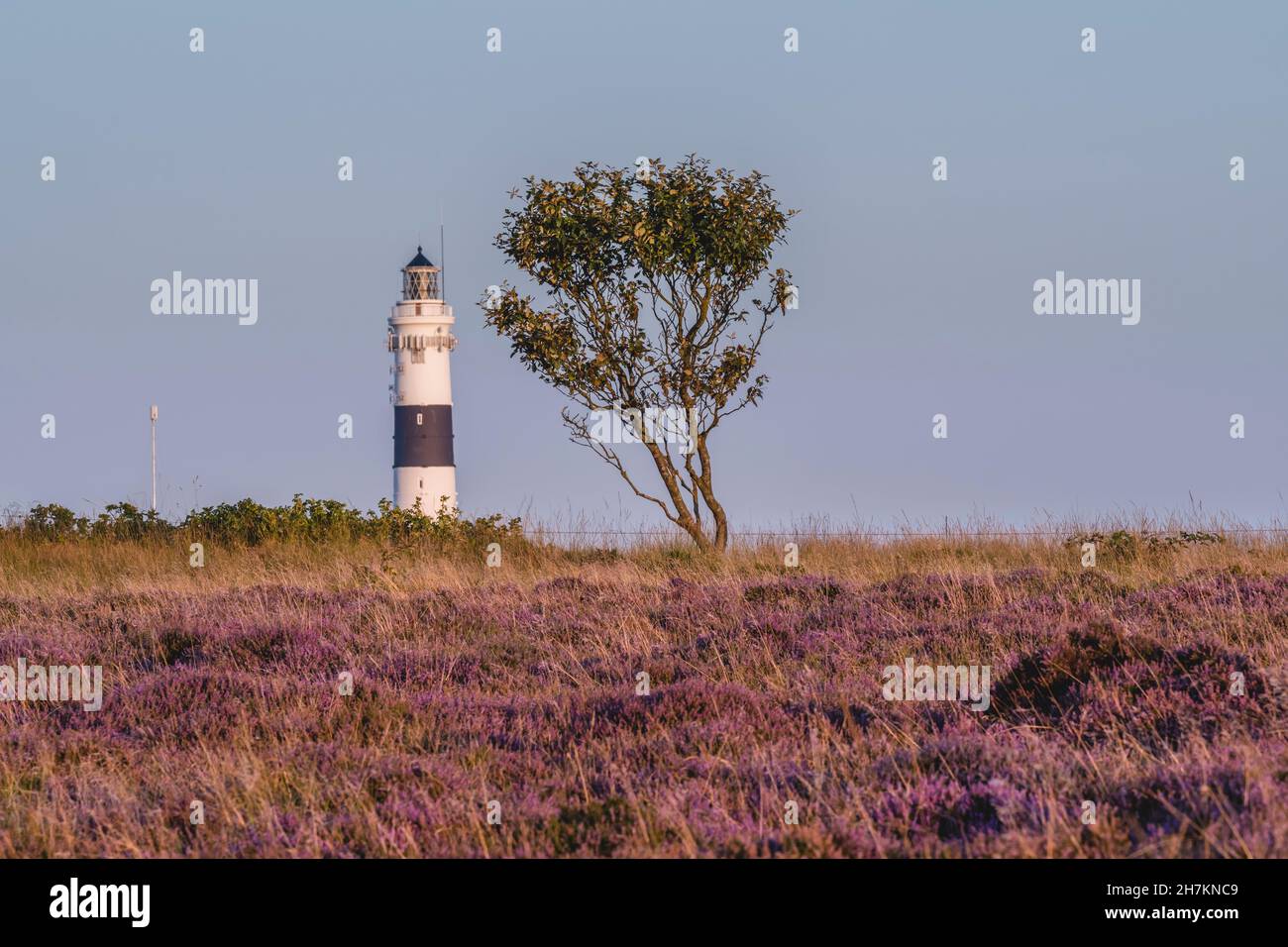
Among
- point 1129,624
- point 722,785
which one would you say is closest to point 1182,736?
point 722,785

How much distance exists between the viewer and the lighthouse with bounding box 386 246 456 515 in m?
40.3

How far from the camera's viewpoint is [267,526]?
26734 mm

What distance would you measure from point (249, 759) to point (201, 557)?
15425 millimetres

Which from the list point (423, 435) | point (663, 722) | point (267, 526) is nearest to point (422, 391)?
point (423, 435)

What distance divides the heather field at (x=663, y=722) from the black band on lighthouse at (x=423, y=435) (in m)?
21.9

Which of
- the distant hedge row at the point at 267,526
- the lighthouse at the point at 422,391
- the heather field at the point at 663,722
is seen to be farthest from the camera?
the lighthouse at the point at 422,391

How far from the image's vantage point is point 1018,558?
22.5 metres

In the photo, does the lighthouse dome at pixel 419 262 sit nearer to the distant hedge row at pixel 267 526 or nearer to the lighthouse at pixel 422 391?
the lighthouse at pixel 422 391

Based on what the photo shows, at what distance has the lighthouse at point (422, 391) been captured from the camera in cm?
4028

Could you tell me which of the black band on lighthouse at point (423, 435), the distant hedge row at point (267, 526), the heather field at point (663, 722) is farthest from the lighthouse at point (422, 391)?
the heather field at point (663, 722)

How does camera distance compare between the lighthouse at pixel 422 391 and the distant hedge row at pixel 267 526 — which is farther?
the lighthouse at pixel 422 391

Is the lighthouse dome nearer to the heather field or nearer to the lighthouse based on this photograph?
the lighthouse

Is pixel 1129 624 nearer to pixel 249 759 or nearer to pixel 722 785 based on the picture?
pixel 722 785
